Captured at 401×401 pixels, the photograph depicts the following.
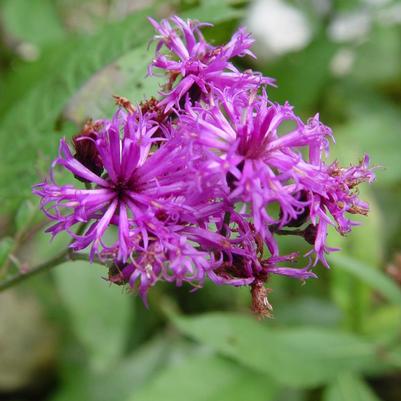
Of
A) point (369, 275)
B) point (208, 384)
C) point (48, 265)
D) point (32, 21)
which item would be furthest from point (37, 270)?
point (32, 21)

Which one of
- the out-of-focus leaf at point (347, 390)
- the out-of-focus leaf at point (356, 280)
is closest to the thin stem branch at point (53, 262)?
the out-of-focus leaf at point (347, 390)

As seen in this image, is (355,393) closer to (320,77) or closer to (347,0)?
(320,77)

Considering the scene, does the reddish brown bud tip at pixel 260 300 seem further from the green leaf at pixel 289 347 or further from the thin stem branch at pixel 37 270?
the green leaf at pixel 289 347

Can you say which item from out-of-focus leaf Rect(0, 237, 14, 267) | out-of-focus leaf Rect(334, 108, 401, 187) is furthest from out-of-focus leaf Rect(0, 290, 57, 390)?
out-of-focus leaf Rect(334, 108, 401, 187)

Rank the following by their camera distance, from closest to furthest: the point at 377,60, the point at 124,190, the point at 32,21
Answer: the point at 124,190, the point at 32,21, the point at 377,60

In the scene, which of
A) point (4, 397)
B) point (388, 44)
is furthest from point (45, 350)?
point (388, 44)

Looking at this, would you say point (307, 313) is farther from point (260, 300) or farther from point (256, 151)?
point (256, 151)

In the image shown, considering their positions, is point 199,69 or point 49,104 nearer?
point 199,69
